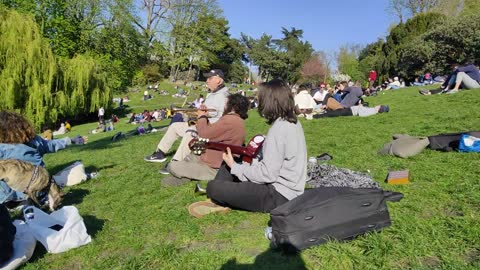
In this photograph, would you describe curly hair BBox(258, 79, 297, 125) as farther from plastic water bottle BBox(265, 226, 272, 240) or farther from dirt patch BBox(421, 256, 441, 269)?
dirt patch BBox(421, 256, 441, 269)

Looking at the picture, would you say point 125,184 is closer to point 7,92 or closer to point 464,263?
point 464,263

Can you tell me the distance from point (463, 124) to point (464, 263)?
6757 millimetres

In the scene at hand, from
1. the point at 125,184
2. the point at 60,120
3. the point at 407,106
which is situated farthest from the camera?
the point at 60,120

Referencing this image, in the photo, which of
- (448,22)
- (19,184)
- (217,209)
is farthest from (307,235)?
(448,22)

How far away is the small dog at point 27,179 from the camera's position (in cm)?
470

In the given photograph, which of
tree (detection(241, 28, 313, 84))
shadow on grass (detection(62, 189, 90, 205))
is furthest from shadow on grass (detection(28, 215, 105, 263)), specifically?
tree (detection(241, 28, 313, 84))

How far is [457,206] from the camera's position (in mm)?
3941

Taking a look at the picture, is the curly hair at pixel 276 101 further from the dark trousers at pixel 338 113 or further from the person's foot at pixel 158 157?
the dark trousers at pixel 338 113

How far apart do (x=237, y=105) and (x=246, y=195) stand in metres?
1.91

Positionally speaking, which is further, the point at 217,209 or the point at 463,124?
the point at 463,124

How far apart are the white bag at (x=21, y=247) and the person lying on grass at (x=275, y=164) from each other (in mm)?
1918

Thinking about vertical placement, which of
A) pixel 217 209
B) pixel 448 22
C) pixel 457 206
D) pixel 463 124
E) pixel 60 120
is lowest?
pixel 60 120

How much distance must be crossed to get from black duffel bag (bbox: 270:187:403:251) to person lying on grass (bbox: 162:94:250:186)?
2.31 meters

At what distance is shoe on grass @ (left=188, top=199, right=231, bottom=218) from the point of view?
4.35m
